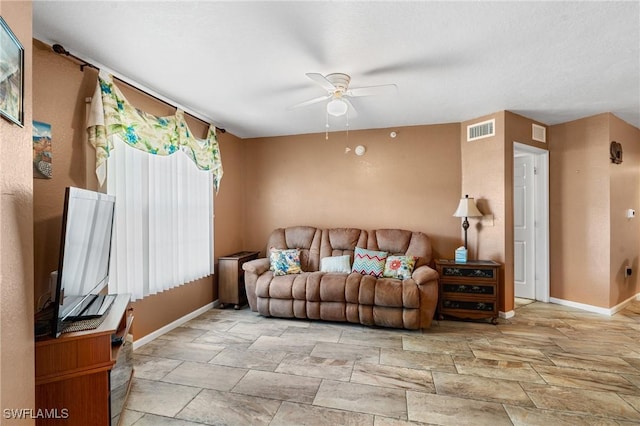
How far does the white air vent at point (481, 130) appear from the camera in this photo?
3727mm

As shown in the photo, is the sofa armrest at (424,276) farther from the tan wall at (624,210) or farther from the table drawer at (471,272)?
the tan wall at (624,210)

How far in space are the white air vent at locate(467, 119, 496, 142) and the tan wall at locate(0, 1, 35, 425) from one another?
417 centimetres

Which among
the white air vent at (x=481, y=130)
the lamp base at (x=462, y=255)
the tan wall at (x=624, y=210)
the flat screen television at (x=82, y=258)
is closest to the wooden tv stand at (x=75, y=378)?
the flat screen television at (x=82, y=258)

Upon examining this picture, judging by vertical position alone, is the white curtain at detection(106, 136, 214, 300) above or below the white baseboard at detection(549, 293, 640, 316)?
above

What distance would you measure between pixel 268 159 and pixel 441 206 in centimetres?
272

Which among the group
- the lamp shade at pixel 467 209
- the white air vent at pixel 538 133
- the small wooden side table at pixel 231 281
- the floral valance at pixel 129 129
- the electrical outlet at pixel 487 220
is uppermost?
the white air vent at pixel 538 133

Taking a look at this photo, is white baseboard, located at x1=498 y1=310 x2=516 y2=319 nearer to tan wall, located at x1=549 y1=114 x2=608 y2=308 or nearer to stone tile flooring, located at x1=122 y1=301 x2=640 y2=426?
stone tile flooring, located at x1=122 y1=301 x2=640 y2=426

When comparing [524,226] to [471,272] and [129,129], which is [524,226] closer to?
[471,272]

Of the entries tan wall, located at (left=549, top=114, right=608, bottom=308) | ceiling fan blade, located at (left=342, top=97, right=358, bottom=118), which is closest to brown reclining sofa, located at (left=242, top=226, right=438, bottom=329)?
ceiling fan blade, located at (left=342, top=97, right=358, bottom=118)

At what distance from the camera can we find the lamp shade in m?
3.72

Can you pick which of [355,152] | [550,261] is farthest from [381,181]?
[550,261]

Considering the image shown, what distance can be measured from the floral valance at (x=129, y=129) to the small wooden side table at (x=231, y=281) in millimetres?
1313

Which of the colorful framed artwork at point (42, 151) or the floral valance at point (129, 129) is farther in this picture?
the floral valance at point (129, 129)

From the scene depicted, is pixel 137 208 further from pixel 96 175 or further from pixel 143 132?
pixel 143 132
